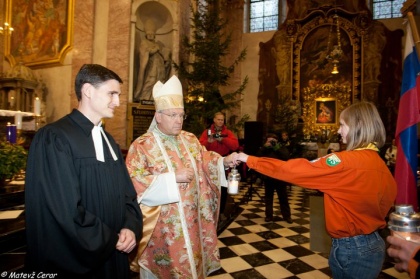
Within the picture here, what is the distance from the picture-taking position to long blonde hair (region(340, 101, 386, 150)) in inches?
68.9

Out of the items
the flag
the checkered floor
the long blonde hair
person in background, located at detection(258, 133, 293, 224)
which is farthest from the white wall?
the long blonde hair

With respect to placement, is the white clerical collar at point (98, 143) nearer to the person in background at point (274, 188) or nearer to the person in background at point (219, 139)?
the person in background at point (219, 139)

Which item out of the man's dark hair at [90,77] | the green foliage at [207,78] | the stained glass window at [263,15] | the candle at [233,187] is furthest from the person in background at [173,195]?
the stained glass window at [263,15]

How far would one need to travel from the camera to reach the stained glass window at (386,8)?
14.4m

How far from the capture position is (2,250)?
7.40 ft

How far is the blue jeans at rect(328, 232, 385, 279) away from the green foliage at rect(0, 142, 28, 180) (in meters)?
2.96

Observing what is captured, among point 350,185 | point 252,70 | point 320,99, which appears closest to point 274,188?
point 350,185

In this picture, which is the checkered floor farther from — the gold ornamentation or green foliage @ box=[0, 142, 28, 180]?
the gold ornamentation

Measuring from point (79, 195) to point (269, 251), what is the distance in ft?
11.5

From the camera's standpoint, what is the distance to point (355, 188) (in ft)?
5.41

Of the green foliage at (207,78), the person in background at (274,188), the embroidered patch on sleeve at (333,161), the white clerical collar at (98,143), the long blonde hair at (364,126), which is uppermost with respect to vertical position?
the green foliage at (207,78)

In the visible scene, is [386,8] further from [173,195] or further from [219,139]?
[173,195]

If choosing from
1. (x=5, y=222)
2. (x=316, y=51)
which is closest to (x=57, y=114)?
(x=5, y=222)

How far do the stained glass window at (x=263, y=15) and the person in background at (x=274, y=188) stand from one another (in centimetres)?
1304
